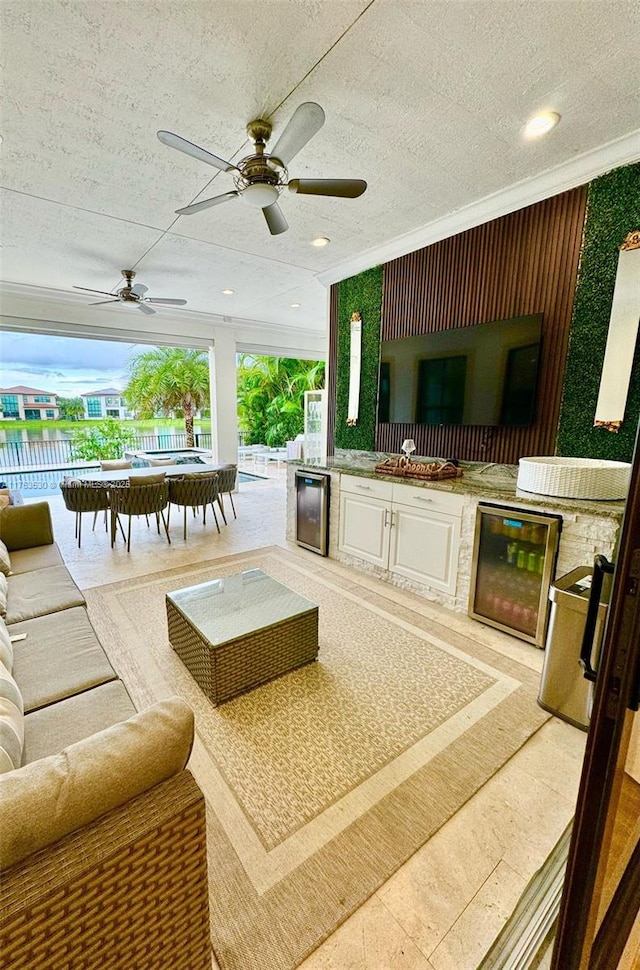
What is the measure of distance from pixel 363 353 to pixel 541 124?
228 centimetres

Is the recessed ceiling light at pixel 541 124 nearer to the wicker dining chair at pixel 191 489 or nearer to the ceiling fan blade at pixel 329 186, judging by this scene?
the ceiling fan blade at pixel 329 186

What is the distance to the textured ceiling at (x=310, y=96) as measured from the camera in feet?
5.29

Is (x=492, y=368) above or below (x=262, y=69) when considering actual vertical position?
below

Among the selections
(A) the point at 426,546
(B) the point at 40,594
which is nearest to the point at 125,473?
(B) the point at 40,594

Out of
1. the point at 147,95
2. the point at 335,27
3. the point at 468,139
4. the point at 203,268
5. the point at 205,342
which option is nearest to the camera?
the point at 335,27

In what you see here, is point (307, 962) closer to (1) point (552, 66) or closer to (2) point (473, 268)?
(1) point (552, 66)

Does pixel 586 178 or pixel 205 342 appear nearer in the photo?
pixel 586 178

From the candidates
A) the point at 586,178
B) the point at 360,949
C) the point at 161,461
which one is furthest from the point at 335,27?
the point at 161,461

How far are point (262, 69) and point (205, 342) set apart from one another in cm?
516

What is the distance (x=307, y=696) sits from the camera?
82.3 inches

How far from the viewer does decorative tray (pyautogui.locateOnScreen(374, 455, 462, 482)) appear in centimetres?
316

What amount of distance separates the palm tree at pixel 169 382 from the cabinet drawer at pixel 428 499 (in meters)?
6.50

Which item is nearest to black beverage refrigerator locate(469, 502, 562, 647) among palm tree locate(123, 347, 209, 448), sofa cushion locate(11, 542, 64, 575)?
sofa cushion locate(11, 542, 64, 575)

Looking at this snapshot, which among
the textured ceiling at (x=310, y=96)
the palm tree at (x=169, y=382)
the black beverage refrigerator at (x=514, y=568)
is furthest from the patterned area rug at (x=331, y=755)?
the palm tree at (x=169, y=382)
